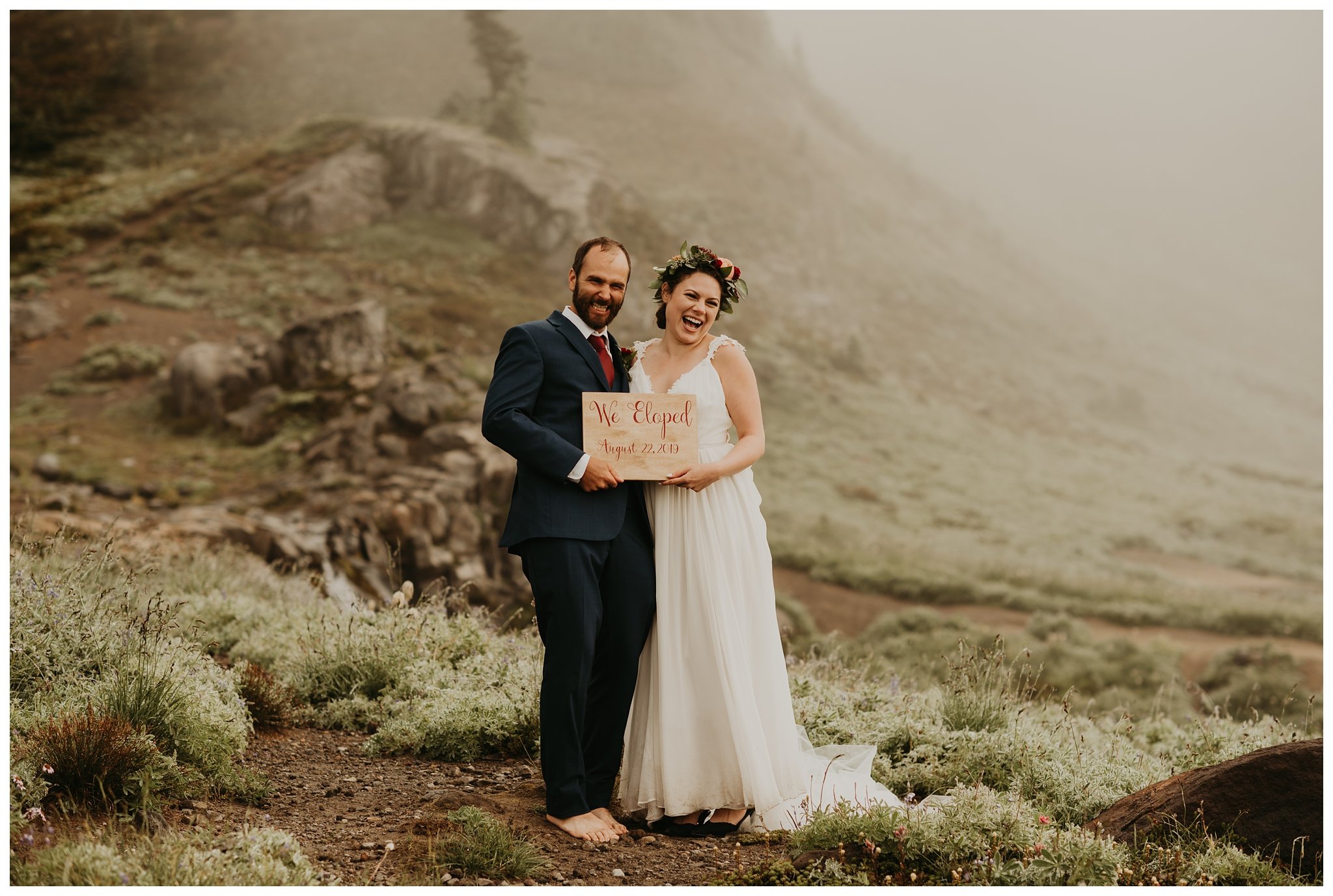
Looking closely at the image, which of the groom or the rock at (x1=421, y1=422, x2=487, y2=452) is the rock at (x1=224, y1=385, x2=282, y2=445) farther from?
the groom

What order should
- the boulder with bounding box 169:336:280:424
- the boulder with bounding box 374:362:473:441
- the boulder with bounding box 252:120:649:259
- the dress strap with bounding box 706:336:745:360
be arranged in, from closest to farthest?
the dress strap with bounding box 706:336:745:360
the boulder with bounding box 374:362:473:441
the boulder with bounding box 169:336:280:424
the boulder with bounding box 252:120:649:259

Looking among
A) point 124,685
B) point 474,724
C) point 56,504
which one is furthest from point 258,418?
point 124,685

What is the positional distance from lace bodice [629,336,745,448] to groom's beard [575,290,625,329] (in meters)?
0.23

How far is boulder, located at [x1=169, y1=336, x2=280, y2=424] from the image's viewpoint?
61.8 feet

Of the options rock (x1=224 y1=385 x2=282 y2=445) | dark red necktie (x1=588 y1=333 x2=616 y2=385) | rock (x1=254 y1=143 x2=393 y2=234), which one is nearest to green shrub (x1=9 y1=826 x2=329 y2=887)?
dark red necktie (x1=588 y1=333 x2=616 y2=385)

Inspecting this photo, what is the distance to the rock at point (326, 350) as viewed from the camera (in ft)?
63.4

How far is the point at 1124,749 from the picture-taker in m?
5.36

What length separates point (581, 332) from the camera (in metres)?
3.91

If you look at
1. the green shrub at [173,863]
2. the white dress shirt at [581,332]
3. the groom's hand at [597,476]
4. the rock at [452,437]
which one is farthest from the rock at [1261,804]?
the rock at [452,437]

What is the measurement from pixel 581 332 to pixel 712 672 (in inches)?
61.2

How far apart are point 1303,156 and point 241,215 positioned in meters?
72.6

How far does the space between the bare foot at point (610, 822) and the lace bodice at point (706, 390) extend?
5.27ft

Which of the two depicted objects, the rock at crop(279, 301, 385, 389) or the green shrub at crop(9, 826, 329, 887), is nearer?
the green shrub at crop(9, 826, 329, 887)

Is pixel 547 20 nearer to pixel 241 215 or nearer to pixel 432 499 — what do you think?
pixel 241 215
